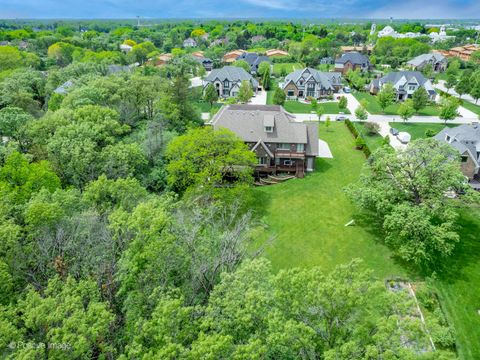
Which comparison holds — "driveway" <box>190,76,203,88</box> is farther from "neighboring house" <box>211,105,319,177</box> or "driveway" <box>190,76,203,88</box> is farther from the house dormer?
the house dormer

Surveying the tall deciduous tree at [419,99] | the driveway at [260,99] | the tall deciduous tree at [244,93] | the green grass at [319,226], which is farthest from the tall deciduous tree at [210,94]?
the tall deciduous tree at [419,99]

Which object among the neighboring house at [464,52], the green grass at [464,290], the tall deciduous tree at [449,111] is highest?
the neighboring house at [464,52]

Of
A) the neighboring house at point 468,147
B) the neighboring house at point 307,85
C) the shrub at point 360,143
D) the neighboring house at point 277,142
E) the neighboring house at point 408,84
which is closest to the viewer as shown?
the neighboring house at point 468,147

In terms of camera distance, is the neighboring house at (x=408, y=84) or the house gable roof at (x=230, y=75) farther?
the house gable roof at (x=230, y=75)

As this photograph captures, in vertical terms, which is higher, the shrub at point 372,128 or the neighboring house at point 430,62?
the neighboring house at point 430,62

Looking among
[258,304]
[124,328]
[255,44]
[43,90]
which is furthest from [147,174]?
[255,44]

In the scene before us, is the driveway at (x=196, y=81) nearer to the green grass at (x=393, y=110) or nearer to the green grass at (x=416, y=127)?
the green grass at (x=393, y=110)

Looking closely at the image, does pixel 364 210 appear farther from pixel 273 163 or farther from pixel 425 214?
pixel 273 163
